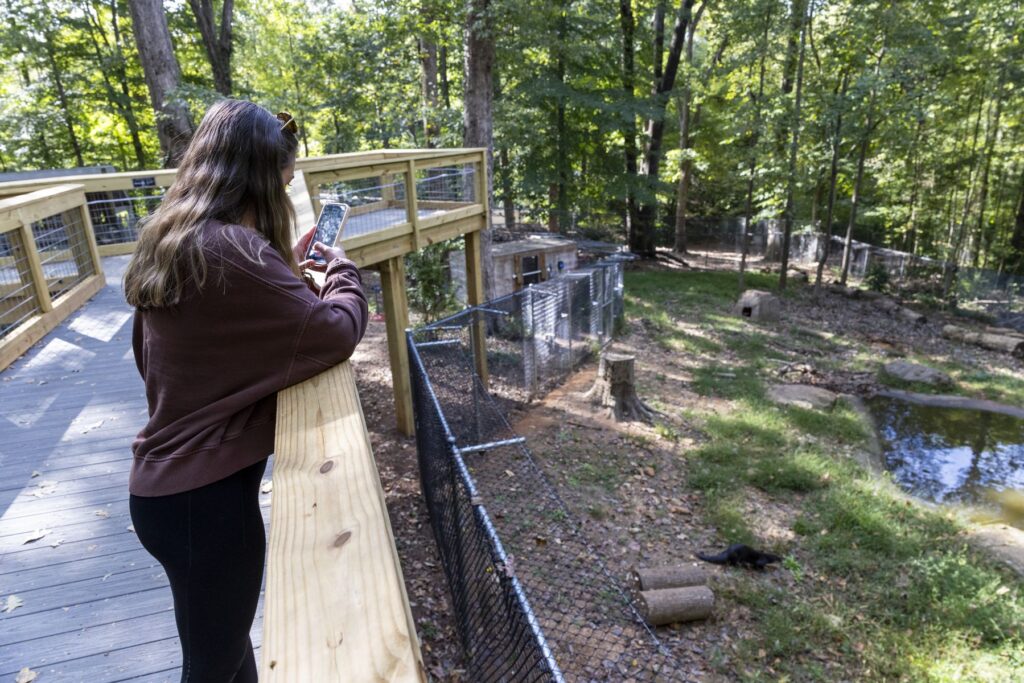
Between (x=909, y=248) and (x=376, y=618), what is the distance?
1022 inches

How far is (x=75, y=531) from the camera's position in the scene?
10.2 feet

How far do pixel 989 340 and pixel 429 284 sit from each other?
12660 millimetres

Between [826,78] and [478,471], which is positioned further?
[826,78]

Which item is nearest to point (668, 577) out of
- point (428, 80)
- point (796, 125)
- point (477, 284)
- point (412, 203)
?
point (412, 203)

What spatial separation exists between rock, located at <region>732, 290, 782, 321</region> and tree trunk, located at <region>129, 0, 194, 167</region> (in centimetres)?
1263

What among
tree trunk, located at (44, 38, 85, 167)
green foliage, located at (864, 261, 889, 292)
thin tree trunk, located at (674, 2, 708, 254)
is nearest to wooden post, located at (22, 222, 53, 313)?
tree trunk, located at (44, 38, 85, 167)

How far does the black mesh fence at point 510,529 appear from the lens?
11.4ft

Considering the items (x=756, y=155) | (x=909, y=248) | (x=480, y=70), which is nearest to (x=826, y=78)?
(x=756, y=155)

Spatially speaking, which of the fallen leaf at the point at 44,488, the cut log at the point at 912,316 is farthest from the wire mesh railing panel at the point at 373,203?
the cut log at the point at 912,316

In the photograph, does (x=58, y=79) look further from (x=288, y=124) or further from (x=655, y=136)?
(x=288, y=124)

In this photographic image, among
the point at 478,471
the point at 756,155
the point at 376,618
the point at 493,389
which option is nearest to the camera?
the point at 376,618

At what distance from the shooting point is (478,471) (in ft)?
23.3

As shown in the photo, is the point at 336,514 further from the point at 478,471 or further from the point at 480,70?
the point at 480,70

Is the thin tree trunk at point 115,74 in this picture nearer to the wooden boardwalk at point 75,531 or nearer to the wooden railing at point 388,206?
the wooden railing at point 388,206
